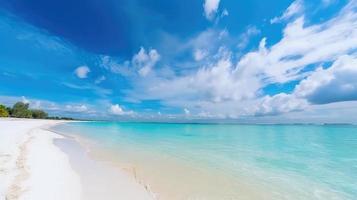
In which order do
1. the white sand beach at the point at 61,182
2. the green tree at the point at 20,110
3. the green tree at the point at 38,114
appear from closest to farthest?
the white sand beach at the point at 61,182, the green tree at the point at 20,110, the green tree at the point at 38,114

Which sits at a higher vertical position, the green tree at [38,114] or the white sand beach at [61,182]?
the green tree at [38,114]

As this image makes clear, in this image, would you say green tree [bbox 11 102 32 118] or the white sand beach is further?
green tree [bbox 11 102 32 118]

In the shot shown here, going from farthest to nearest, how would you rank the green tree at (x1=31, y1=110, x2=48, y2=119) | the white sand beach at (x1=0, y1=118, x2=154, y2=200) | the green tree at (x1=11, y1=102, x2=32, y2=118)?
the green tree at (x1=31, y1=110, x2=48, y2=119) → the green tree at (x1=11, y1=102, x2=32, y2=118) → the white sand beach at (x1=0, y1=118, x2=154, y2=200)

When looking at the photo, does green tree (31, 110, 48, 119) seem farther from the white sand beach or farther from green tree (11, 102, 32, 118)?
the white sand beach

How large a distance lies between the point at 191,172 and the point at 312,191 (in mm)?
4140

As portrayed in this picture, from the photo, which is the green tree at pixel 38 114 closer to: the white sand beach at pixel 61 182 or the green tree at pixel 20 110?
the green tree at pixel 20 110

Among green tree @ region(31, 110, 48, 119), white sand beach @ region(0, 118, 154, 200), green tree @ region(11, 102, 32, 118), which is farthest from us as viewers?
green tree @ region(31, 110, 48, 119)

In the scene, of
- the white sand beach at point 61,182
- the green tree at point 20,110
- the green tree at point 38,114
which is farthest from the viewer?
the green tree at point 38,114

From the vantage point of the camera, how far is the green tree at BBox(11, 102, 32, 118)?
7924 cm

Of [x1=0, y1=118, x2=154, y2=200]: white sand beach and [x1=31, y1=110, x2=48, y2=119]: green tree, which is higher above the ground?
[x1=31, y1=110, x2=48, y2=119]: green tree

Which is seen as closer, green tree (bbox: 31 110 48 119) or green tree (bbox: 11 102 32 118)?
green tree (bbox: 11 102 32 118)

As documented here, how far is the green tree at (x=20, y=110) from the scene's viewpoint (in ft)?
260

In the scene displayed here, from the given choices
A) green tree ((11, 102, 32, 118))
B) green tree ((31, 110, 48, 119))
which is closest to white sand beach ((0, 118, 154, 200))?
green tree ((11, 102, 32, 118))

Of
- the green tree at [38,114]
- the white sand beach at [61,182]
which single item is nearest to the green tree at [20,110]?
the green tree at [38,114]
